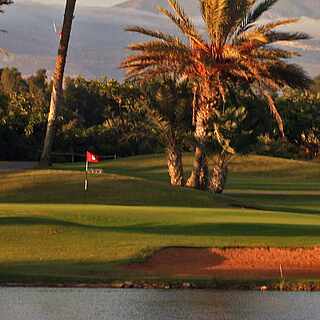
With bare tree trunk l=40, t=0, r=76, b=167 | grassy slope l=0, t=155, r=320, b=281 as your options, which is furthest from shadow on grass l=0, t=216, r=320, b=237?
bare tree trunk l=40, t=0, r=76, b=167

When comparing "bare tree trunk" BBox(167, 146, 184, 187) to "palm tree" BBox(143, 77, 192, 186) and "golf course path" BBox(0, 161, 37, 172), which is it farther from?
"golf course path" BBox(0, 161, 37, 172)

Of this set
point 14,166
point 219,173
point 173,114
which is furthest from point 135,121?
point 219,173

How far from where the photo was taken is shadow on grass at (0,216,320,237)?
94.4 feet

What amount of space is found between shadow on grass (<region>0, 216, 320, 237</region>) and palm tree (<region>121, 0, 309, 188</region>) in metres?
15.4

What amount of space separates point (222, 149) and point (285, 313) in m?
30.9

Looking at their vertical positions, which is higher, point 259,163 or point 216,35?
point 216,35

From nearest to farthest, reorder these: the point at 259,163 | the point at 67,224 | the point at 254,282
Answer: the point at 254,282
the point at 67,224
the point at 259,163

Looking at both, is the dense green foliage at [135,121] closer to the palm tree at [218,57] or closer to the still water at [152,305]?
the palm tree at [218,57]

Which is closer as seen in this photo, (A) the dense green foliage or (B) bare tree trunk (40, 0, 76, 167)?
(B) bare tree trunk (40, 0, 76, 167)

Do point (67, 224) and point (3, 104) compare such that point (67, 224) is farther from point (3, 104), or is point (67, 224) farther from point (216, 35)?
point (3, 104)

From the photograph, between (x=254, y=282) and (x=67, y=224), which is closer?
(x=254, y=282)

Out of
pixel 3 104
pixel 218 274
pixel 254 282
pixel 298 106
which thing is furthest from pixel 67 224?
pixel 298 106

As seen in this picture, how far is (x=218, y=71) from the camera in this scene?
46.5 meters

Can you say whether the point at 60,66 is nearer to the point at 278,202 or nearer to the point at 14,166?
the point at 14,166
